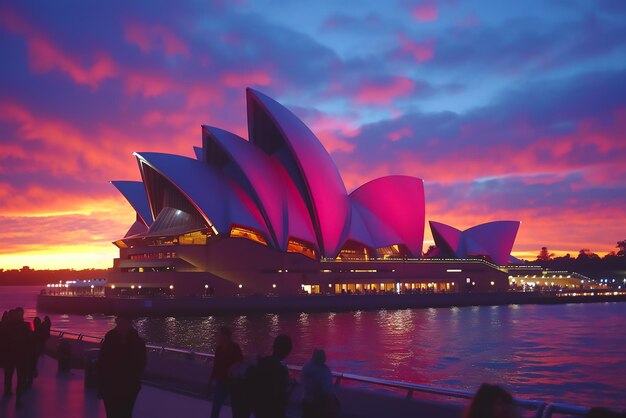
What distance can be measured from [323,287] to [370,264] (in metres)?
6.85

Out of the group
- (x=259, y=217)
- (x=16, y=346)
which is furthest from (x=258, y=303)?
(x=16, y=346)

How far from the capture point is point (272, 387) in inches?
235

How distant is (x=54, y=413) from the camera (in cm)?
912

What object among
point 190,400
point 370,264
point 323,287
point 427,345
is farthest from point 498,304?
point 190,400

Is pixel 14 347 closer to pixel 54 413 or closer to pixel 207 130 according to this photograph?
pixel 54 413

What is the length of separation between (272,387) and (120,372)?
1850mm

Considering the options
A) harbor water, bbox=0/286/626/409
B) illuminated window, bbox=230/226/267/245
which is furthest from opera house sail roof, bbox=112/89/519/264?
harbor water, bbox=0/286/626/409

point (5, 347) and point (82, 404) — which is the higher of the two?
point (5, 347)

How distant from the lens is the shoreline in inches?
2128

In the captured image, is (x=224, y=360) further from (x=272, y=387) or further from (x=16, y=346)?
(x=16, y=346)

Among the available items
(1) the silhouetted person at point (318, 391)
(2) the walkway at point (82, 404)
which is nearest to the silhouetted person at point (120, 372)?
(1) the silhouetted person at point (318, 391)

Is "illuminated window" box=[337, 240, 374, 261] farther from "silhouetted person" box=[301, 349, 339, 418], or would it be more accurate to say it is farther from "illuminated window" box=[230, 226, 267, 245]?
"silhouetted person" box=[301, 349, 339, 418]

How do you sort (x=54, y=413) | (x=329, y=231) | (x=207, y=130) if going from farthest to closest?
(x=329, y=231) → (x=207, y=130) → (x=54, y=413)

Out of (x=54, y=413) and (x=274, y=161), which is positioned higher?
(x=274, y=161)
